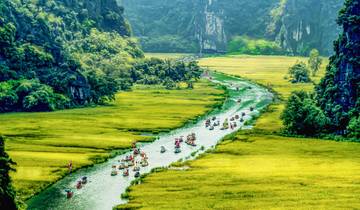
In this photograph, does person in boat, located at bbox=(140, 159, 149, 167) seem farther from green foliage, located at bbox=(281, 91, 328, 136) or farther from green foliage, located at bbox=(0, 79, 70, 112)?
green foliage, located at bbox=(0, 79, 70, 112)

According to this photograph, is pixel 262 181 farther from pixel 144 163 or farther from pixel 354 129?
pixel 354 129

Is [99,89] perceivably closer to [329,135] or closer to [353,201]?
[329,135]

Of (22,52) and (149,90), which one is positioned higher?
(22,52)

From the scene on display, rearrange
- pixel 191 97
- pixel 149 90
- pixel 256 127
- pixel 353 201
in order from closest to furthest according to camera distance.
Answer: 1. pixel 353 201
2. pixel 256 127
3. pixel 191 97
4. pixel 149 90

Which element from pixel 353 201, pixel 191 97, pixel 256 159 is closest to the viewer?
pixel 353 201

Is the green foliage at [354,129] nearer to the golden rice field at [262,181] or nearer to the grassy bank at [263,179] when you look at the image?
the grassy bank at [263,179]

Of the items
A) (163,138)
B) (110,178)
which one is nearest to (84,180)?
(110,178)

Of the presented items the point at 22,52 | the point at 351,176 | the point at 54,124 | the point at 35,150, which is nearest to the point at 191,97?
the point at 22,52
